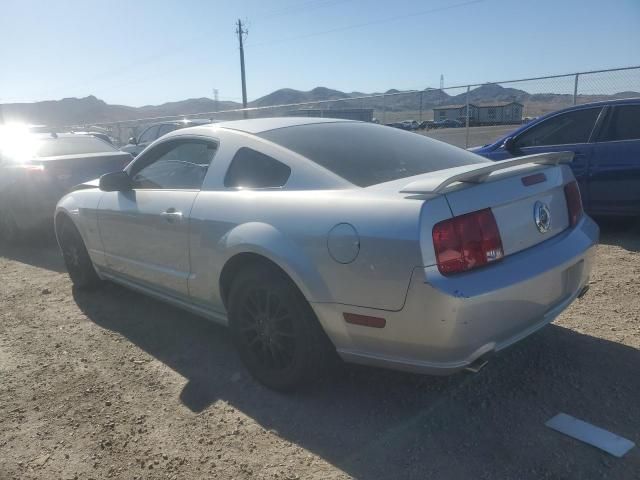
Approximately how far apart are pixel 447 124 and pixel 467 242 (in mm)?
10880

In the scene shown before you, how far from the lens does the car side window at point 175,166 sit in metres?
3.64

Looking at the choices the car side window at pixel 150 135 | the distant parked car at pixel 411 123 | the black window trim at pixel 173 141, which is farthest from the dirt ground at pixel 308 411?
the car side window at pixel 150 135

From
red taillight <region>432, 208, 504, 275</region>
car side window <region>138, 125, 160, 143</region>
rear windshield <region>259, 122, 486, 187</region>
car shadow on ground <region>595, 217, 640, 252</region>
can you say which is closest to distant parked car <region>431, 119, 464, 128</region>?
car shadow on ground <region>595, 217, 640, 252</region>

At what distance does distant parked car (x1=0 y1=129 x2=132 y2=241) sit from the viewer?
273 inches

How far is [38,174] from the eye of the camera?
693cm

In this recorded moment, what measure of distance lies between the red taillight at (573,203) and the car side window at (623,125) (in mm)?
3266

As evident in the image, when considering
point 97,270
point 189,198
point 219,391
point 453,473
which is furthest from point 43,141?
point 453,473

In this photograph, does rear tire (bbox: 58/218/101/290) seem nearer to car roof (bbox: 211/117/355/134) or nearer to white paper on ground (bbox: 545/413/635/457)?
car roof (bbox: 211/117/355/134)

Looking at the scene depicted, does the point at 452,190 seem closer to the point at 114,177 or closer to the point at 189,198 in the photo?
the point at 189,198

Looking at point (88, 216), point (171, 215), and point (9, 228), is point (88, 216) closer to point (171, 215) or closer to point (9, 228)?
point (171, 215)

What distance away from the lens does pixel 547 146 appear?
20.4ft

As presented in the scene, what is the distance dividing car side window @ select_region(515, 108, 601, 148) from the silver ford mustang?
3.31m

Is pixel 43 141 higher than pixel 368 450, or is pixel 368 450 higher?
pixel 43 141

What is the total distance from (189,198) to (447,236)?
1.88 m
